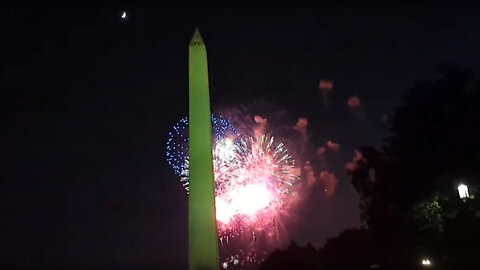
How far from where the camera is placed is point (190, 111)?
23750 mm

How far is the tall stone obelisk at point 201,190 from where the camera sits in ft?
71.4

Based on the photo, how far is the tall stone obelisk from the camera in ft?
71.4

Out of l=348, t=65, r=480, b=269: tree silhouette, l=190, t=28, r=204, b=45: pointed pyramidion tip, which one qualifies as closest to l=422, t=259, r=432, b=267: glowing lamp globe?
l=348, t=65, r=480, b=269: tree silhouette

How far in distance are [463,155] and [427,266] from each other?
21.1ft

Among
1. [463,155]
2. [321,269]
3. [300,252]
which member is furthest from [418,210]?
[300,252]

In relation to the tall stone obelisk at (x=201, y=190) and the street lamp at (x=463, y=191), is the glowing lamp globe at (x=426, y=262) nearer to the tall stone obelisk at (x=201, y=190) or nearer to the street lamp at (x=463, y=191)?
the street lamp at (x=463, y=191)

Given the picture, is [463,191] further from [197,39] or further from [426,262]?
[197,39]

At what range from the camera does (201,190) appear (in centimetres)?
2220

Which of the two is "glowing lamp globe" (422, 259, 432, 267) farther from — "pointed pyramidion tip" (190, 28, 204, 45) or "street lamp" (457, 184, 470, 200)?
"pointed pyramidion tip" (190, 28, 204, 45)

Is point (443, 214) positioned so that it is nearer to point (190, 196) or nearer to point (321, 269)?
point (321, 269)

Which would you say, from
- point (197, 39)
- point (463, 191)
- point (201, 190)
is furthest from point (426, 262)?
point (197, 39)

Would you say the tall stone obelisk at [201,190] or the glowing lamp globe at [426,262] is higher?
the tall stone obelisk at [201,190]

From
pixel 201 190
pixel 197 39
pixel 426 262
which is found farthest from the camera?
pixel 426 262

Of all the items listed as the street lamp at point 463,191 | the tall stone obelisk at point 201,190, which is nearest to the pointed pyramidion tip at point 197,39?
the tall stone obelisk at point 201,190
